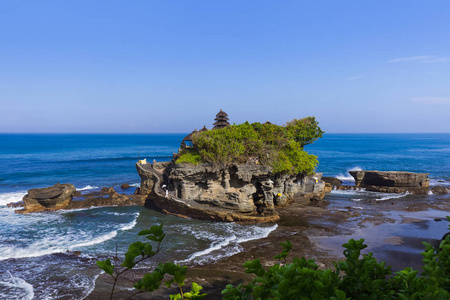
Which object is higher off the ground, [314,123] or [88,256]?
[314,123]

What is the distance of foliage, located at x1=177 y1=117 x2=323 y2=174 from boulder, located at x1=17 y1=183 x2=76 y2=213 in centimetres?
1380

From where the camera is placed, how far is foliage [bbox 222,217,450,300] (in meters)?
3.72

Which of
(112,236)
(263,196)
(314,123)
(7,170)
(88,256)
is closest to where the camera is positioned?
(88,256)

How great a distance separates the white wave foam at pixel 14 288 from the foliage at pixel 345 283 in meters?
14.5

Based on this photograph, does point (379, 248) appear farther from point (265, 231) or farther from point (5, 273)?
point (5, 273)

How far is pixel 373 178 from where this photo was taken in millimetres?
41562

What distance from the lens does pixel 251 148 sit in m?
27.9

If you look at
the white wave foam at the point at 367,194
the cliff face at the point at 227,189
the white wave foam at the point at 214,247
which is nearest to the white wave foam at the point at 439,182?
the white wave foam at the point at 367,194

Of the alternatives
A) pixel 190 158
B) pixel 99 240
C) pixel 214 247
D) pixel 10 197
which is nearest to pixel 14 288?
pixel 99 240

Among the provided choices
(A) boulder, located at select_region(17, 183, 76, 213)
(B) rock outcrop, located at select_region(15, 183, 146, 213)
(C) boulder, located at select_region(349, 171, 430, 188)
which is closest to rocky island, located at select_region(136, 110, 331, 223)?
(B) rock outcrop, located at select_region(15, 183, 146, 213)

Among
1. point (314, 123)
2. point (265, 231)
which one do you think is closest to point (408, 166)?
point (314, 123)

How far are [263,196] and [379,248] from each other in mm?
11839

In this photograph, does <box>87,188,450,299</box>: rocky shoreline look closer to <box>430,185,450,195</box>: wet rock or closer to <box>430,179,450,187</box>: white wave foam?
<box>430,185,450,195</box>: wet rock

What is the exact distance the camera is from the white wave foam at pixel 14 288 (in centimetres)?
1378
